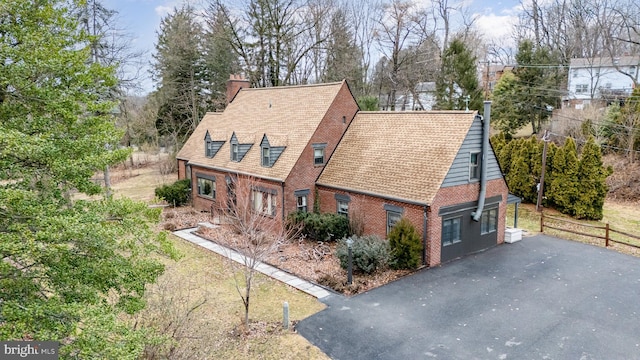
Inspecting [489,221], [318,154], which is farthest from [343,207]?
[489,221]

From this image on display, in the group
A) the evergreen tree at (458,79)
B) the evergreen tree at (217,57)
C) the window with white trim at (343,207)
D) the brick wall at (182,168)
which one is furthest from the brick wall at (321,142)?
the evergreen tree at (217,57)

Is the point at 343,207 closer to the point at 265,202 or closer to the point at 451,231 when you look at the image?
the point at 265,202

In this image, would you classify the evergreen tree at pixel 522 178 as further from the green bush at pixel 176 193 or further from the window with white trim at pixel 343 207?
the green bush at pixel 176 193

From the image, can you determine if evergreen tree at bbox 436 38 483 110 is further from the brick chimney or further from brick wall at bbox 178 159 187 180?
brick wall at bbox 178 159 187 180

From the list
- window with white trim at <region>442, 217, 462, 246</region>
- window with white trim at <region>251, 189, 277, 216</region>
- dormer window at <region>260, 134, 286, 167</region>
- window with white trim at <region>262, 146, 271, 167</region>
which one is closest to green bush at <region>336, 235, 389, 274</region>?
window with white trim at <region>442, 217, 462, 246</region>

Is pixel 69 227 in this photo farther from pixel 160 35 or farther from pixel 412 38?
pixel 160 35

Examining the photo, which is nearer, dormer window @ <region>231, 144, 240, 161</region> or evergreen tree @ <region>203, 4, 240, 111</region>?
dormer window @ <region>231, 144, 240, 161</region>
